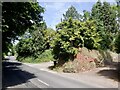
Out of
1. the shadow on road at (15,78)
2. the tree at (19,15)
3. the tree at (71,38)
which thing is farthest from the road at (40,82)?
the tree at (71,38)

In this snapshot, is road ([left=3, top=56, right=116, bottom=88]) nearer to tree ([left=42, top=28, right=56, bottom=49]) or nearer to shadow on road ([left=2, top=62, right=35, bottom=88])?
shadow on road ([left=2, top=62, right=35, bottom=88])

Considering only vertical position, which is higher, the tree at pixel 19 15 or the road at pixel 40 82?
the tree at pixel 19 15

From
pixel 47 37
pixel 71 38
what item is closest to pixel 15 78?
pixel 71 38

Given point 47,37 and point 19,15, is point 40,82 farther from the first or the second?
point 47,37

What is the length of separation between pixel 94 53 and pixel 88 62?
3.36 meters

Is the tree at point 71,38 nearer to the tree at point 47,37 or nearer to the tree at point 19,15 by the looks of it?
the tree at point 19,15

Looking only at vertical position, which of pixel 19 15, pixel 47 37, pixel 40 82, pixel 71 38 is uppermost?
pixel 47 37

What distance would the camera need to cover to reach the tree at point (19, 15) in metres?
18.0

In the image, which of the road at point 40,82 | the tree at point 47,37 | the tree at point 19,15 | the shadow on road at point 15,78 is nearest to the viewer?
the tree at point 19,15

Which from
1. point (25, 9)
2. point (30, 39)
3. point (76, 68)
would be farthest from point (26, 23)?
point (30, 39)

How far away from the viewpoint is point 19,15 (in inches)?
765

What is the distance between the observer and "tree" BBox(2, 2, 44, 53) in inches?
708

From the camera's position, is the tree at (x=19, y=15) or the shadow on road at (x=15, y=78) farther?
the shadow on road at (x=15, y=78)

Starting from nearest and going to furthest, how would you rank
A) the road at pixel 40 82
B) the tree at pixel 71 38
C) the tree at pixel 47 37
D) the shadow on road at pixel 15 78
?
the road at pixel 40 82 → the shadow on road at pixel 15 78 → the tree at pixel 71 38 → the tree at pixel 47 37
